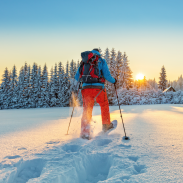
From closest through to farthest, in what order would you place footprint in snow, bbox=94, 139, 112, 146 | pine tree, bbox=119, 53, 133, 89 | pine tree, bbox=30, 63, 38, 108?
footprint in snow, bbox=94, 139, 112, 146, pine tree, bbox=30, 63, 38, 108, pine tree, bbox=119, 53, 133, 89

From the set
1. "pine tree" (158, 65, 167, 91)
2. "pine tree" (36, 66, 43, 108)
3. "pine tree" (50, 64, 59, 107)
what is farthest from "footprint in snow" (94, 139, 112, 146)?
"pine tree" (158, 65, 167, 91)

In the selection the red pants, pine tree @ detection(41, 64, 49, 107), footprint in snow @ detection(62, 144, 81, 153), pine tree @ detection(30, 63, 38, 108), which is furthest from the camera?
pine tree @ detection(30, 63, 38, 108)

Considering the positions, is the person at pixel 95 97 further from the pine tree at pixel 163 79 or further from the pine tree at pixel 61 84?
the pine tree at pixel 163 79

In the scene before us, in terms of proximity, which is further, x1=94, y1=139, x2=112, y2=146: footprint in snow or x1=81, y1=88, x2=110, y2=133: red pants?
x1=81, y1=88, x2=110, y2=133: red pants

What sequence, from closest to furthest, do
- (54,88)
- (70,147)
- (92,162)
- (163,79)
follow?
(92,162)
(70,147)
(54,88)
(163,79)

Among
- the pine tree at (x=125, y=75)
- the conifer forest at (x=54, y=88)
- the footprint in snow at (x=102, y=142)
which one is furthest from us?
the pine tree at (x=125, y=75)

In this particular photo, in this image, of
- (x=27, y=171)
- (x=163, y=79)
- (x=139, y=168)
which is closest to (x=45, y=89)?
(x=27, y=171)

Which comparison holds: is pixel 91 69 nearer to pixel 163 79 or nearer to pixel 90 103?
pixel 90 103

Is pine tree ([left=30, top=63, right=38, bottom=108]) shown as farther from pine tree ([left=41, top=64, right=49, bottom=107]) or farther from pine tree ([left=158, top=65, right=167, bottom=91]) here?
pine tree ([left=158, top=65, right=167, bottom=91])

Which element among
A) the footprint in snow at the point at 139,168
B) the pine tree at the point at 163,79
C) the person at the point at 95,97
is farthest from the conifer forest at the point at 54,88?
the footprint in snow at the point at 139,168

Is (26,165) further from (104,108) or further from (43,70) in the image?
(43,70)

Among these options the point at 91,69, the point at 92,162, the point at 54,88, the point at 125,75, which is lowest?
the point at 92,162

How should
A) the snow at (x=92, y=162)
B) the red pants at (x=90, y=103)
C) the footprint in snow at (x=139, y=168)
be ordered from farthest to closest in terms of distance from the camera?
the red pants at (x=90, y=103), the footprint in snow at (x=139, y=168), the snow at (x=92, y=162)

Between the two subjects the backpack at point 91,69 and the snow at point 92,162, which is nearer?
the snow at point 92,162
